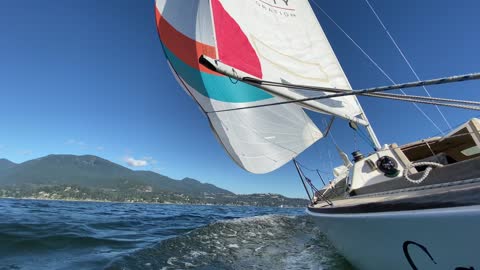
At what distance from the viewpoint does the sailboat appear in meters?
2.71

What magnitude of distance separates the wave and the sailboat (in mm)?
1430

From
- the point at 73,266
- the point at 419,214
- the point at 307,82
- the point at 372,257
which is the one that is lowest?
the point at 73,266

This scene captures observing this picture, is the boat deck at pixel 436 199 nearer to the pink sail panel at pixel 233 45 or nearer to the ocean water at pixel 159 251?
the ocean water at pixel 159 251

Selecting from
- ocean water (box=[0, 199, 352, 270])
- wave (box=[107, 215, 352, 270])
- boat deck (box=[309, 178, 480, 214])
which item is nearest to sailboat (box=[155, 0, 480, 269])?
boat deck (box=[309, 178, 480, 214])

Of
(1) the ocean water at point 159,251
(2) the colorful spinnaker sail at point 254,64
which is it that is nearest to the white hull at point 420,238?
(1) the ocean water at point 159,251

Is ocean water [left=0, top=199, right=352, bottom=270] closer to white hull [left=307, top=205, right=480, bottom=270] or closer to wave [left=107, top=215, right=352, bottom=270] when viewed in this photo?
wave [left=107, top=215, right=352, bottom=270]

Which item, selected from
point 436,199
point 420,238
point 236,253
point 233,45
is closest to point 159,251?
point 236,253

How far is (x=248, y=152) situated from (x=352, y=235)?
408 cm

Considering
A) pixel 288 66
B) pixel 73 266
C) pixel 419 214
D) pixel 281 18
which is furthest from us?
pixel 281 18

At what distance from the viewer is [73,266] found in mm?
6078

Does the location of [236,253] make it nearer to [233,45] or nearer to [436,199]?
[233,45]

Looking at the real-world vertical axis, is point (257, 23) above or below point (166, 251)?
above

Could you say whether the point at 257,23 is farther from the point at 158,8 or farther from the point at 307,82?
the point at 158,8

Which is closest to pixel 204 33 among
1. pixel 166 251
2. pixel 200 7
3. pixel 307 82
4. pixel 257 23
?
pixel 200 7
